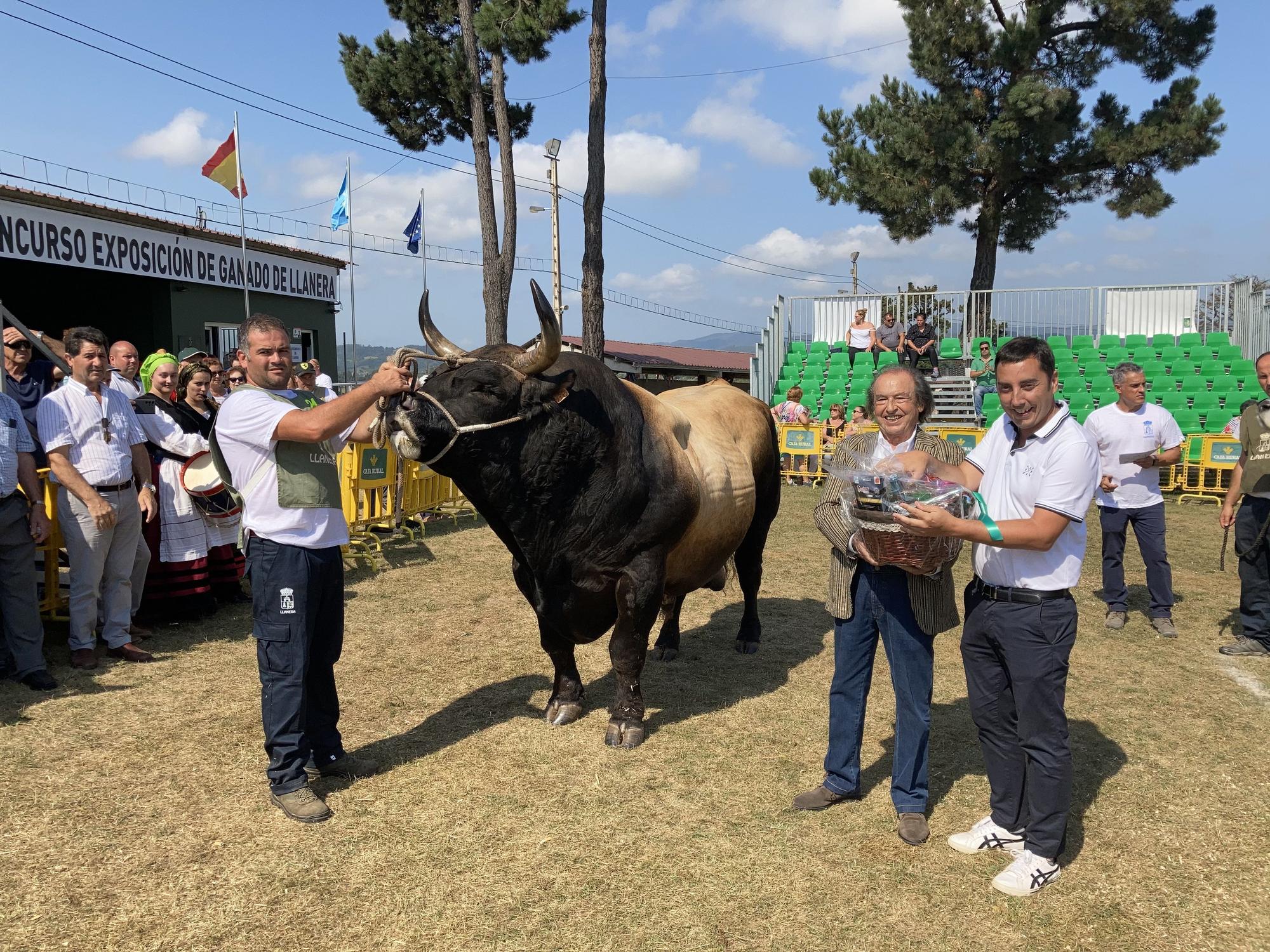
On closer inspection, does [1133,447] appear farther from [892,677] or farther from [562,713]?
[562,713]

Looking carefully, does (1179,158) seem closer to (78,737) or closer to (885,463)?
(885,463)

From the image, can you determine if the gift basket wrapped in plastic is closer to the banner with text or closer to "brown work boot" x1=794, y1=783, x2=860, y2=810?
"brown work boot" x1=794, y1=783, x2=860, y2=810

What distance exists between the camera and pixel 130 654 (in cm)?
565

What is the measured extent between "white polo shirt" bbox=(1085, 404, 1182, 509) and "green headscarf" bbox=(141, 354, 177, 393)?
6776 mm

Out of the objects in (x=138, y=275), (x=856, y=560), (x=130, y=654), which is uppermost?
(x=138, y=275)

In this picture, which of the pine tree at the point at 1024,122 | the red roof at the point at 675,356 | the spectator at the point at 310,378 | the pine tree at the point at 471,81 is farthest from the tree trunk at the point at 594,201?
the red roof at the point at 675,356

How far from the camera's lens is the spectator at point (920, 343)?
18.1 meters

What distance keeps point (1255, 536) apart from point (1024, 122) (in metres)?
17.2

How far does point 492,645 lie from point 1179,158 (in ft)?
69.4

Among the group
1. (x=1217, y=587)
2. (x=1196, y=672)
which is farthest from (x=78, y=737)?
(x=1217, y=587)

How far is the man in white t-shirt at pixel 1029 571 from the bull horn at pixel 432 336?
87.1 inches

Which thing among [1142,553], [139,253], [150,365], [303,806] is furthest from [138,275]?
[1142,553]

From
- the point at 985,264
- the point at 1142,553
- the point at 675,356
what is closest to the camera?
the point at 1142,553

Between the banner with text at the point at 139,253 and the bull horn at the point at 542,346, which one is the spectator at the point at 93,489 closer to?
the bull horn at the point at 542,346
